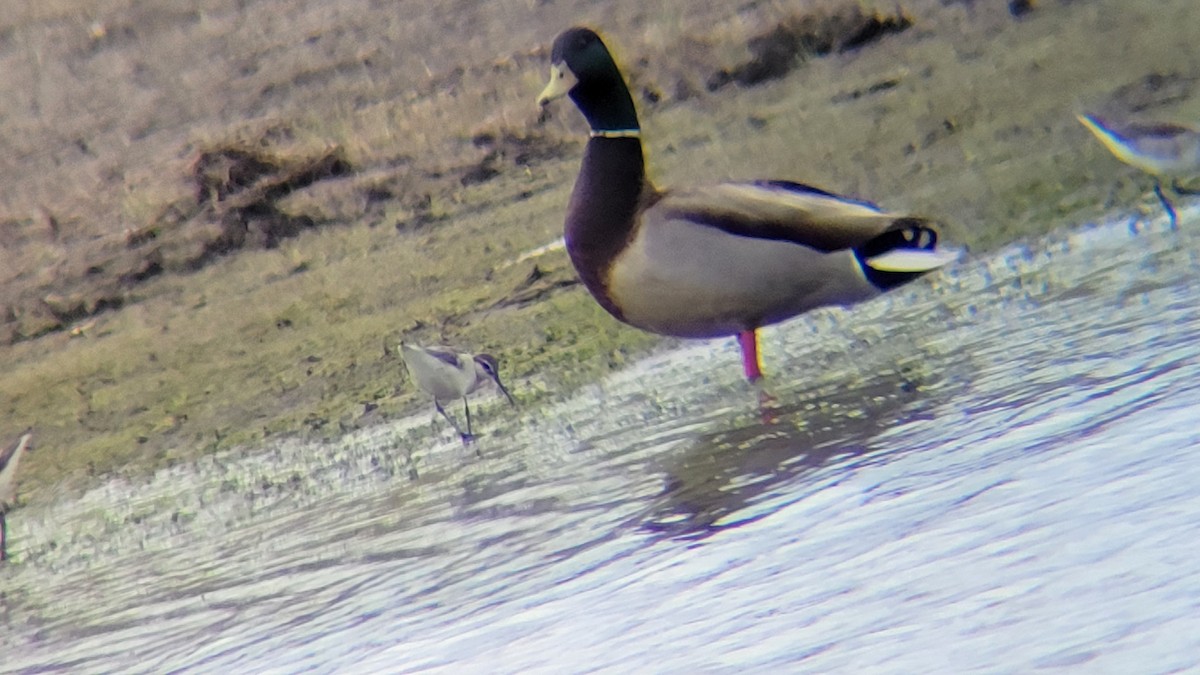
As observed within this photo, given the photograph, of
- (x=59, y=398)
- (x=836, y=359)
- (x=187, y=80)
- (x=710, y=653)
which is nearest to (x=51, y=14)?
(x=187, y=80)

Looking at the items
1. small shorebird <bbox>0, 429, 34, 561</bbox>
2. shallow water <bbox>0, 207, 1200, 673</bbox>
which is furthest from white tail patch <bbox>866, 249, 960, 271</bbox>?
small shorebird <bbox>0, 429, 34, 561</bbox>

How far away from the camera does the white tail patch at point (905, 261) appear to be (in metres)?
4.74

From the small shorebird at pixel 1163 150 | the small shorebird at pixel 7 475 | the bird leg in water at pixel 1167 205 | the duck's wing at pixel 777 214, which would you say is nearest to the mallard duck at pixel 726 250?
the duck's wing at pixel 777 214

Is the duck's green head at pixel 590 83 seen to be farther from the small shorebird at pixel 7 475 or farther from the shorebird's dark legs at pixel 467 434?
→ the small shorebird at pixel 7 475

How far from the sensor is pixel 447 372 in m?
5.20

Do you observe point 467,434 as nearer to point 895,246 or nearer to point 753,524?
point 895,246

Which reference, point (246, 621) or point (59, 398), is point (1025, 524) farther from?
point (59, 398)

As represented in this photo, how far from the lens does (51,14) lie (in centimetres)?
948

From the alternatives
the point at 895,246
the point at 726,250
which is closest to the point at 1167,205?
the point at 895,246

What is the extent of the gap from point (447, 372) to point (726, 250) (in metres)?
1.10

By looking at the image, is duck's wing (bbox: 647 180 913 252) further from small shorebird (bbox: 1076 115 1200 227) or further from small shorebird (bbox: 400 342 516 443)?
small shorebird (bbox: 1076 115 1200 227)

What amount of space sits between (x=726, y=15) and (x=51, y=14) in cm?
371

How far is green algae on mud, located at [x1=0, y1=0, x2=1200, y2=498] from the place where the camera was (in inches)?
257

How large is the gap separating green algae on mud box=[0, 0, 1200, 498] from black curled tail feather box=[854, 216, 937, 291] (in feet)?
3.88
